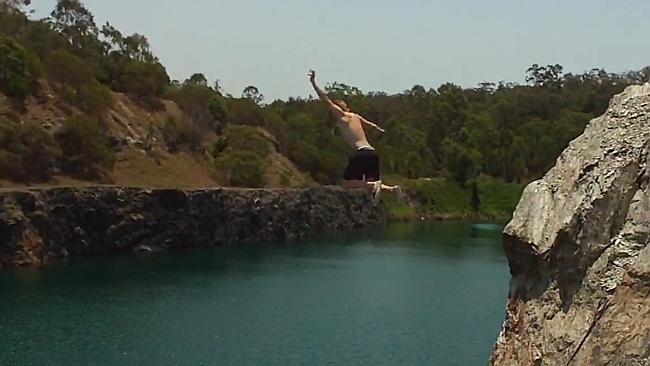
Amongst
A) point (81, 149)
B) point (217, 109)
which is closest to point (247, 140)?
point (217, 109)

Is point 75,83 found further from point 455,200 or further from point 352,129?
point 352,129

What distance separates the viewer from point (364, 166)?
20.1 feet

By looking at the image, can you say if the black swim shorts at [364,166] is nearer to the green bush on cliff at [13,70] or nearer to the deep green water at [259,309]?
the deep green water at [259,309]

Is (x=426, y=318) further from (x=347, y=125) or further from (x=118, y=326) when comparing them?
(x=347, y=125)

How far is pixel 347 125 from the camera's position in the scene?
5.86m

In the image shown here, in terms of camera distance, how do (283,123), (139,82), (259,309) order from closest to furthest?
(259,309) < (139,82) < (283,123)

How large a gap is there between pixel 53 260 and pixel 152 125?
19874mm

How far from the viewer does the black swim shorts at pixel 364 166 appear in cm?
599

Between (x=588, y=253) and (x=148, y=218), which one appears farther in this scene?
(x=148, y=218)

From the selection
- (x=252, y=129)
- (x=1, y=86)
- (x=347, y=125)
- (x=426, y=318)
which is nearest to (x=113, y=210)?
(x=1, y=86)

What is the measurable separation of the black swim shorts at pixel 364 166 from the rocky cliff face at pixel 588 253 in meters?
1.04

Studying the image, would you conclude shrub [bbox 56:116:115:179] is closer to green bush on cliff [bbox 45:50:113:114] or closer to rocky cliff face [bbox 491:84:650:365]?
green bush on cliff [bbox 45:50:113:114]

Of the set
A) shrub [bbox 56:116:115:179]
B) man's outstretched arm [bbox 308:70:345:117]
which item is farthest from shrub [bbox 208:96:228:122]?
man's outstretched arm [bbox 308:70:345:117]

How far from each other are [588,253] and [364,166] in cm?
165
